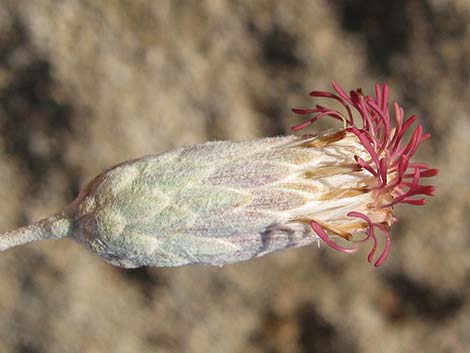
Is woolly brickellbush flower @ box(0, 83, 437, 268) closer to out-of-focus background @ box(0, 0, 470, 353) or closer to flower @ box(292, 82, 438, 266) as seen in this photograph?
flower @ box(292, 82, 438, 266)

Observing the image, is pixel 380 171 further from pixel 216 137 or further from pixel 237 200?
pixel 216 137

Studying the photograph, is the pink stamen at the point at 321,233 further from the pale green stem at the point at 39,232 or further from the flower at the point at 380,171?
the pale green stem at the point at 39,232

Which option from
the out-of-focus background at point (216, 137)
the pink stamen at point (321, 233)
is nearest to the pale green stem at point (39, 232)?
the pink stamen at point (321, 233)

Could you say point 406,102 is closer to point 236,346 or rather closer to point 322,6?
point 322,6

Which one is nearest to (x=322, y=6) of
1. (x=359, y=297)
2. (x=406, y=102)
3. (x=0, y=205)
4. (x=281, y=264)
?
(x=406, y=102)

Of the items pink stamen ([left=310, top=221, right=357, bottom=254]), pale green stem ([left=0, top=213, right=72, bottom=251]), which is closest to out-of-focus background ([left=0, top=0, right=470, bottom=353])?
pale green stem ([left=0, top=213, right=72, bottom=251])

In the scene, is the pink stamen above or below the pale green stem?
above

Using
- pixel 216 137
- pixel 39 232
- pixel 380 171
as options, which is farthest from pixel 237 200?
pixel 216 137
